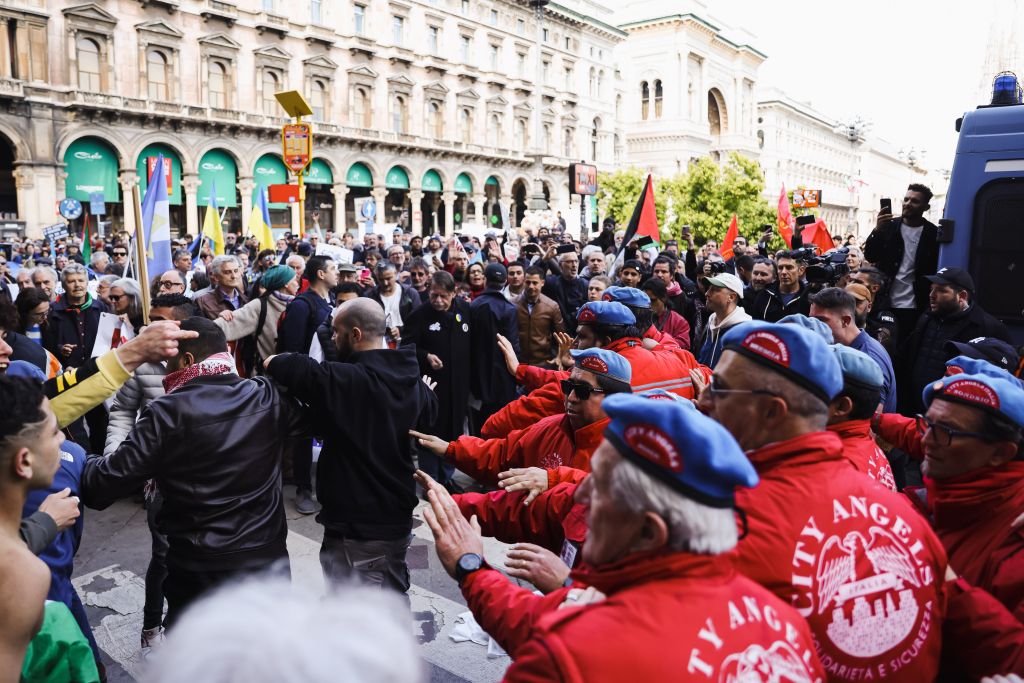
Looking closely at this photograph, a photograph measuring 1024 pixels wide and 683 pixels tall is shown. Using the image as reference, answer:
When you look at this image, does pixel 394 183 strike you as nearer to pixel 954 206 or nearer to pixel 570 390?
pixel 954 206

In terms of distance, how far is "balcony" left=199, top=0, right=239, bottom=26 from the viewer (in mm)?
32469

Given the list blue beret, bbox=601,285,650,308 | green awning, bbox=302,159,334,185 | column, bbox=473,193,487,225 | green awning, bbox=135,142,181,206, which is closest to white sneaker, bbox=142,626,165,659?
blue beret, bbox=601,285,650,308

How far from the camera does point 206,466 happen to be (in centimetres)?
289

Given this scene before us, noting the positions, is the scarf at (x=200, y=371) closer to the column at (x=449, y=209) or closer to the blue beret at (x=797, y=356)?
the blue beret at (x=797, y=356)

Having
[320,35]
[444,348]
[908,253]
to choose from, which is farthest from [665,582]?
[320,35]

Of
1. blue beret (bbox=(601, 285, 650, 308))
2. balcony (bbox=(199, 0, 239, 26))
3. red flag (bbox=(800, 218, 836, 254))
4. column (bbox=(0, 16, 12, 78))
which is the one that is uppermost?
balcony (bbox=(199, 0, 239, 26))

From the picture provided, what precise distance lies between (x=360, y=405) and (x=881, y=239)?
566 centimetres

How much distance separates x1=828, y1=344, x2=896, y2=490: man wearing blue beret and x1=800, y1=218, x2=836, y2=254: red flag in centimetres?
1235

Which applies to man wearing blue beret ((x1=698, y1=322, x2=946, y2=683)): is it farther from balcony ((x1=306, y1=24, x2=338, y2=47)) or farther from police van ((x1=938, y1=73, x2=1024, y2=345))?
balcony ((x1=306, y1=24, x2=338, y2=47))

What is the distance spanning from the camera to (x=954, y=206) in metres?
6.18

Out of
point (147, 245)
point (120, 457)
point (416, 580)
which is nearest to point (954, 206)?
point (416, 580)

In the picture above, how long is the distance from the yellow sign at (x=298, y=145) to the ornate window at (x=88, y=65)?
71.9 feet

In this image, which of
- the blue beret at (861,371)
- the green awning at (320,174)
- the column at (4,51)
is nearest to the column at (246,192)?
the green awning at (320,174)

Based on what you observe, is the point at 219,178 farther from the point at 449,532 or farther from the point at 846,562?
the point at 846,562
